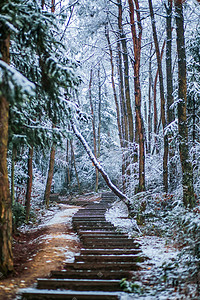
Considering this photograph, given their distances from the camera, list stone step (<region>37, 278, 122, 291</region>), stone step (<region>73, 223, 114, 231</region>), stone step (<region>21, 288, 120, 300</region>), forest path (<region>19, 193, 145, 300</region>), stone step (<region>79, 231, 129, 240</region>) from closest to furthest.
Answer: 1. stone step (<region>21, 288, 120, 300</region>)
2. forest path (<region>19, 193, 145, 300</region>)
3. stone step (<region>37, 278, 122, 291</region>)
4. stone step (<region>79, 231, 129, 240</region>)
5. stone step (<region>73, 223, 114, 231</region>)

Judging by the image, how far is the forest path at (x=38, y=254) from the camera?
16.0ft

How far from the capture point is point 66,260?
20.3ft

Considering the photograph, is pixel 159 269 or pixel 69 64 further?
pixel 69 64

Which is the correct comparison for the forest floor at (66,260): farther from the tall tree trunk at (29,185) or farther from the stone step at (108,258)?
the tall tree trunk at (29,185)

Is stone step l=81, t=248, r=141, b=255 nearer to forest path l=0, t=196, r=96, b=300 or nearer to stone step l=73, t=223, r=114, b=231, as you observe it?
forest path l=0, t=196, r=96, b=300

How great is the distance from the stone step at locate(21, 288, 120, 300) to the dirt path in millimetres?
370

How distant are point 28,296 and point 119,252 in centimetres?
261

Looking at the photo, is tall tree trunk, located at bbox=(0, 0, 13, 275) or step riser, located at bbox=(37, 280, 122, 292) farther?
tall tree trunk, located at bbox=(0, 0, 13, 275)

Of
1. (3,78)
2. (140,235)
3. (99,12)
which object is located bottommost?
(140,235)

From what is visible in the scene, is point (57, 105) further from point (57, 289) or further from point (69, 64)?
point (57, 289)

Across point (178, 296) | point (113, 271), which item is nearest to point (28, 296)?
point (113, 271)

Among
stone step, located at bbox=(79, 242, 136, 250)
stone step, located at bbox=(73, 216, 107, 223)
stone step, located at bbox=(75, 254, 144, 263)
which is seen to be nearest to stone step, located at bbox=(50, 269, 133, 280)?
stone step, located at bbox=(75, 254, 144, 263)

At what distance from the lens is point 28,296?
→ 407 cm

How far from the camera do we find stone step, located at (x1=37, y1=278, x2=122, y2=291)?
14.1ft
